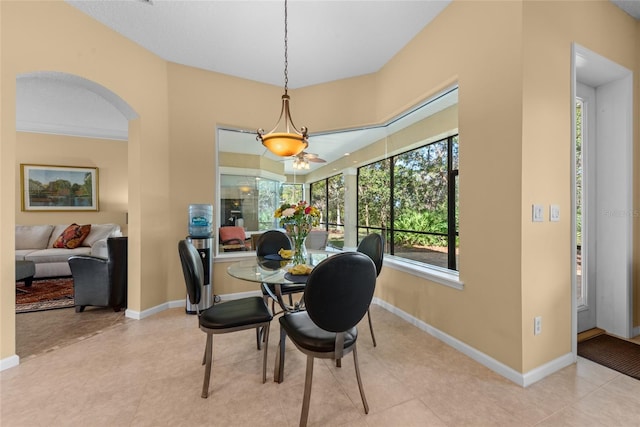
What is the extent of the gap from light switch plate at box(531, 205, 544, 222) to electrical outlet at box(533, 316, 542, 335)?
0.73m

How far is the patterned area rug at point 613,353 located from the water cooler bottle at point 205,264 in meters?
3.79

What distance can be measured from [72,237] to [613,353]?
24.6 ft

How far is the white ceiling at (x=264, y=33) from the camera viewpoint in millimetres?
2451

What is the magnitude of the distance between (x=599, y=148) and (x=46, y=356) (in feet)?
18.1

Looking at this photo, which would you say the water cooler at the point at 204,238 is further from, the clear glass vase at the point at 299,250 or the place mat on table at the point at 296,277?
the place mat on table at the point at 296,277

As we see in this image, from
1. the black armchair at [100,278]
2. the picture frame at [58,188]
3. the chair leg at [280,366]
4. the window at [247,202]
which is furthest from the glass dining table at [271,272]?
the picture frame at [58,188]

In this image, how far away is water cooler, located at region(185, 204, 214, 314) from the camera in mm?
3250

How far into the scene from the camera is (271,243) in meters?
3.04

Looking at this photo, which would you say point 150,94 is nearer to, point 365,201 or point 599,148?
point 365,201

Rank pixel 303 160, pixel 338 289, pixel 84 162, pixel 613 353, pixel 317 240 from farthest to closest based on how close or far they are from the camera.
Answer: pixel 84 162 < pixel 317 240 < pixel 303 160 < pixel 613 353 < pixel 338 289

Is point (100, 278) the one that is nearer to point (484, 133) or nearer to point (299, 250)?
point (299, 250)

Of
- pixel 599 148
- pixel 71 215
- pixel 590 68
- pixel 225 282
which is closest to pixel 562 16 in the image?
pixel 590 68

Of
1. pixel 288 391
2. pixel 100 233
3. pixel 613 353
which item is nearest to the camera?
pixel 288 391

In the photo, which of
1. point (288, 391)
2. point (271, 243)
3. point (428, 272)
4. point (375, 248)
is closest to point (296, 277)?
point (288, 391)
